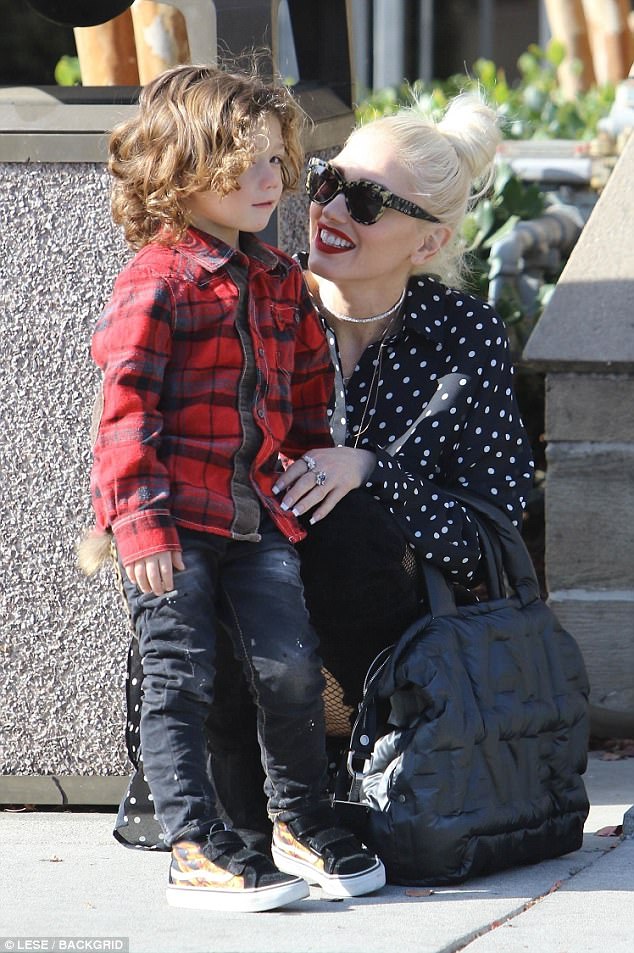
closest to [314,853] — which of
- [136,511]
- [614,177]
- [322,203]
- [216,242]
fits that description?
[136,511]

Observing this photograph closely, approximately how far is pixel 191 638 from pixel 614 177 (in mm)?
2071

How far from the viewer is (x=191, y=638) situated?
261cm

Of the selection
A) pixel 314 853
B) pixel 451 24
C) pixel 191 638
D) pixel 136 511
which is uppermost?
pixel 136 511

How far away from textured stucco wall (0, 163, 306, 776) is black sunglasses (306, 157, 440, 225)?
291 mm

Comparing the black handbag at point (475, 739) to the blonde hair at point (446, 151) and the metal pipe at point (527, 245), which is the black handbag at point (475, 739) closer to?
the blonde hair at point (446, 151)

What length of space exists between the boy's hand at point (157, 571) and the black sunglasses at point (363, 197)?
0.86 metres

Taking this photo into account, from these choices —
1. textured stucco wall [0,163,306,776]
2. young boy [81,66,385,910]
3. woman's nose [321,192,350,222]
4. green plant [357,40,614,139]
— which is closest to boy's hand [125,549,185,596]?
young boy [81,66,385,910]


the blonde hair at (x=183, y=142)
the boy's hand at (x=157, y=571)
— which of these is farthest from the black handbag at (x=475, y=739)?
the blonde hair at (x=183, y=142)

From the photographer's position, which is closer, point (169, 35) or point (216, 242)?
point (216, 242)

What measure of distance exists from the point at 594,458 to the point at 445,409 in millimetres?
960

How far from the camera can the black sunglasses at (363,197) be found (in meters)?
3.04

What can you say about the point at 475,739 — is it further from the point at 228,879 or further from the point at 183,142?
the point at 183,142

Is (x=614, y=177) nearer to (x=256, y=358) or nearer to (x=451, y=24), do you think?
(x=256, y=358)

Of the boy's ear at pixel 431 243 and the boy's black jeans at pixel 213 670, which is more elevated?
the boy's ear at pixel 431 243
